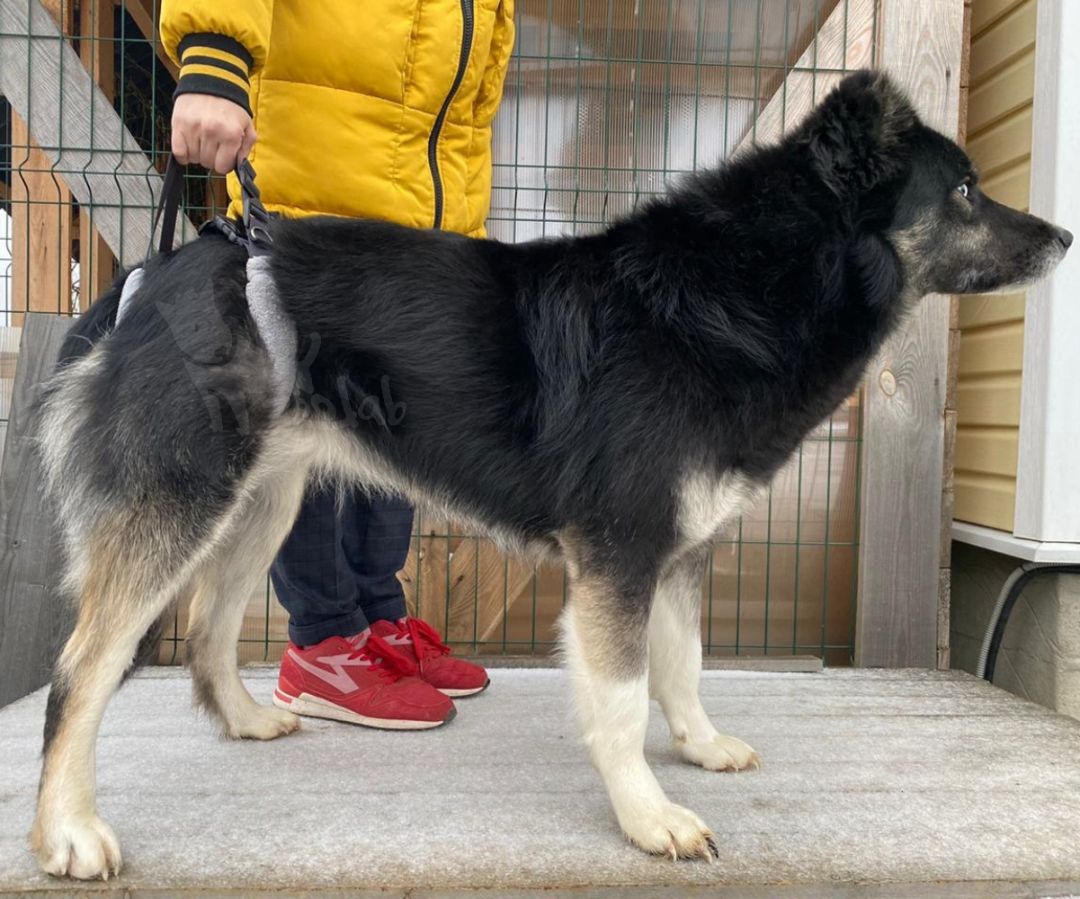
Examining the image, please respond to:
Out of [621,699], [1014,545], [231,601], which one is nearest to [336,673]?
[231,601]

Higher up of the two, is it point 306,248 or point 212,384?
point 306,248

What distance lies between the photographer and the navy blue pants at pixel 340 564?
8.28 ft

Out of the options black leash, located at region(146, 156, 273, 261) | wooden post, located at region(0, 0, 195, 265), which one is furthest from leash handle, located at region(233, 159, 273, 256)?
wooden post, located at region(0, 0, 195, 265)

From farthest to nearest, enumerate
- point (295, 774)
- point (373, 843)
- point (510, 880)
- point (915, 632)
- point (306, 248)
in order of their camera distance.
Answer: point (915, 632) < point (295, 774) < point (306, 248) < point (373, 843) < point (510, 880)

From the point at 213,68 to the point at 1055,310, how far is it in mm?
2883

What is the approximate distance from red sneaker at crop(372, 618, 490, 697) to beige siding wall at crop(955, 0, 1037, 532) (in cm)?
216

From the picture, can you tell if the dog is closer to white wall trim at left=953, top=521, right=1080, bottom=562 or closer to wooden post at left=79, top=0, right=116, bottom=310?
white wall trim at left=953, top=521, right=1080, bottom=562

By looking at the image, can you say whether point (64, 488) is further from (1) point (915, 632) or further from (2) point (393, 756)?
(1) point (915, 632)

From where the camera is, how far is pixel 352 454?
204 cm

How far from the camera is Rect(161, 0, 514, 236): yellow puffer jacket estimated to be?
2.21m

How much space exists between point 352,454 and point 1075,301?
2671 millimetres

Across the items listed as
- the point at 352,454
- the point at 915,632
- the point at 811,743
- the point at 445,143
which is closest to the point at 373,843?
the point at 352,454

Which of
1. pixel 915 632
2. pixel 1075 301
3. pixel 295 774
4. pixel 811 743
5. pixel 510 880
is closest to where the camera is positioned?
pixel 510 880

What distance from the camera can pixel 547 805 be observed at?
2.02m
